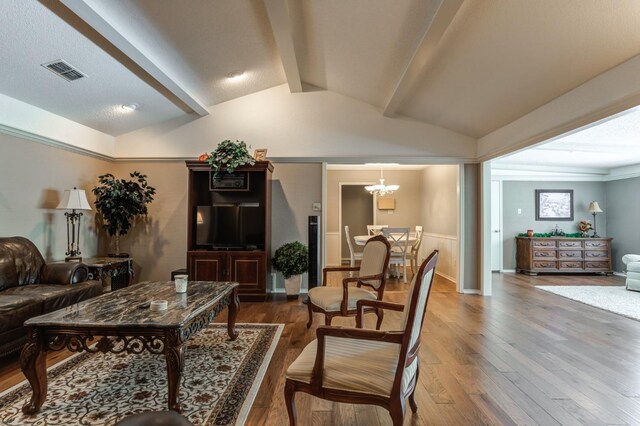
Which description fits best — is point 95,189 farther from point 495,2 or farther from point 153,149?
point 495,2

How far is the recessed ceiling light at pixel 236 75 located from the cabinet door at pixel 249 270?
255cm

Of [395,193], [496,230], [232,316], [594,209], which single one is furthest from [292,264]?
[594,209]

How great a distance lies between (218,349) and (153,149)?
12.3ft

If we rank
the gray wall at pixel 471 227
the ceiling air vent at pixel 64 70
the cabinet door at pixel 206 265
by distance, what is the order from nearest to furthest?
1. the ceiling air vent at pixel 64 70
2. the cabinet door at pixel 206 265
3. the gray wall at pixel 471 227

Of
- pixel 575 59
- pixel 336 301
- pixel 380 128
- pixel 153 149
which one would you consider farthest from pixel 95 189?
pixel 575 59

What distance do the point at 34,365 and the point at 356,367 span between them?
1.94 metres

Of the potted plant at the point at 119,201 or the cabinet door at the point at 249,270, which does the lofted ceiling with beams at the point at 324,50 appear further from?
the cabinet door at the point at 249,270

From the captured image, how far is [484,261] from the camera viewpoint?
5.10m

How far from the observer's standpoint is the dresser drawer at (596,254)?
6984mm

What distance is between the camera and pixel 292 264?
4.75 metres

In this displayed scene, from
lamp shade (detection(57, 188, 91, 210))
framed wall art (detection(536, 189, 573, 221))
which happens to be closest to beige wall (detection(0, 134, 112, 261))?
lamp shade (detection(57, 188, 91, 210))

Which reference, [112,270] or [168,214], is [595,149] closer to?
[168,214]

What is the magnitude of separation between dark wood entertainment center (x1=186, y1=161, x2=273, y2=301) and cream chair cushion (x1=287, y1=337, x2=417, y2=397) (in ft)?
9.92

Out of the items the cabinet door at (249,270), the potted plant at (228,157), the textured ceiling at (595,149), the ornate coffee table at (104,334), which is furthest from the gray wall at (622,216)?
the ornate coffee table at (104,334)
